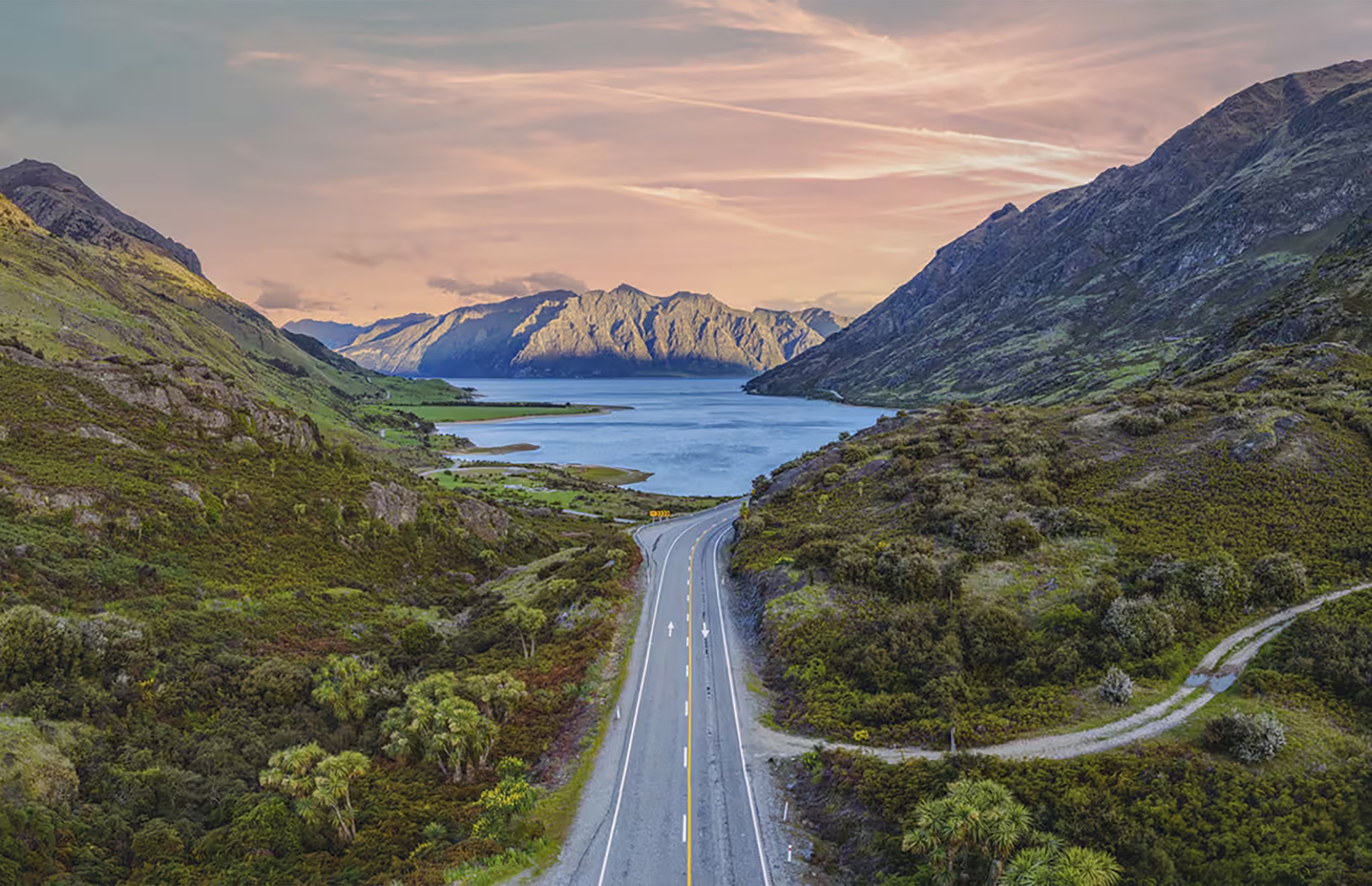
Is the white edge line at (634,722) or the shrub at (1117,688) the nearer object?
the white edge line at (634,722)

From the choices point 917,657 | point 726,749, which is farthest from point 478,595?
point 917,657

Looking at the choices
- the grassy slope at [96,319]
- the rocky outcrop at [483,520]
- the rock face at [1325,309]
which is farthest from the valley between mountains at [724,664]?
the rock face at [1325,309]

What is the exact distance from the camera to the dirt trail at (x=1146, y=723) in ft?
71.9

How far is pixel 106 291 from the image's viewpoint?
126875 mm

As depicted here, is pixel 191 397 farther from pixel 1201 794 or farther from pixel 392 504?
pixel 1201 794

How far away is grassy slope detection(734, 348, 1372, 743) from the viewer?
1060 inches

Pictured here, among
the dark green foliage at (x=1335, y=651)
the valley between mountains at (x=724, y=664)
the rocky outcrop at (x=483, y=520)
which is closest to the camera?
the valley between mountains at (x=724, y=664)

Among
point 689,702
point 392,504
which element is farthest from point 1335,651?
point 392,504

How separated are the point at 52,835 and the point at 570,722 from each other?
17780 millimetres

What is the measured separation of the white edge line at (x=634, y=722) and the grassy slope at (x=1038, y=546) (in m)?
7.12

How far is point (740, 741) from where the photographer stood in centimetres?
2709

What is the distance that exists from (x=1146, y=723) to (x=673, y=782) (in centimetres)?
1822

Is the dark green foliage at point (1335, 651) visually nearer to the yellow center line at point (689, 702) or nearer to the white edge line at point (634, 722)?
the yellow center line at point (689, 702)

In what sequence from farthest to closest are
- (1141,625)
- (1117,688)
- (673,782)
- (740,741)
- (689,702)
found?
1. (689,702)
2. (740,741)
3. (1141,625)
4. (673,782)
5. (1117,688)
